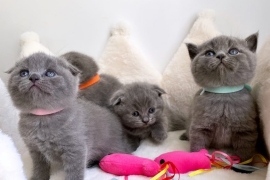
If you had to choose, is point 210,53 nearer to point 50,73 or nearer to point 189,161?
point 189,161

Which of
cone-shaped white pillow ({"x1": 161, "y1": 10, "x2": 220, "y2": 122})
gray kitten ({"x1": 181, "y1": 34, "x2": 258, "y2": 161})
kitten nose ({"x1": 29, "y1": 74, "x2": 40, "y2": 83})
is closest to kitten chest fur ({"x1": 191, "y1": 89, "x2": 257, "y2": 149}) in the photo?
gray kitten ({"x1": 181, "y1": 34, "x2": 258, "y2": 161})

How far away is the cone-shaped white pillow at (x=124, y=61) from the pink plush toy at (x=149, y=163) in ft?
1.92

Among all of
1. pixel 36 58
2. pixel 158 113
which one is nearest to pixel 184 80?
pixel 158 113

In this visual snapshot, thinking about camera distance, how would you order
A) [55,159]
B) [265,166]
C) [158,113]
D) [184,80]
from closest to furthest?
[55,159]
[265,166]
[158,113]
[184,80]

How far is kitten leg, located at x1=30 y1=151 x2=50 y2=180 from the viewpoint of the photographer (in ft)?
3.59

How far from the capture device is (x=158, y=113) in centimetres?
129

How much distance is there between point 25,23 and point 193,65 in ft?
2.93

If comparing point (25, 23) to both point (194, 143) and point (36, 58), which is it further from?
point (194, 143)

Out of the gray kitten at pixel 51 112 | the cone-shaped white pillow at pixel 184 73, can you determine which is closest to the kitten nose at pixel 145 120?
the gray kitten at pixel 51 112

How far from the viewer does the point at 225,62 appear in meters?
1.10

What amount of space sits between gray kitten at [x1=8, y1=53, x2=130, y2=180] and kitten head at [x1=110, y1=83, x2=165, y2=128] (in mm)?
206

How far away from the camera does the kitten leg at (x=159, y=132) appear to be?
1.29 meters

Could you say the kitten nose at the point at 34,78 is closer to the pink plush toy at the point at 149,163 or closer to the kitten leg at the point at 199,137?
the pink plush toy at the point at 149,163

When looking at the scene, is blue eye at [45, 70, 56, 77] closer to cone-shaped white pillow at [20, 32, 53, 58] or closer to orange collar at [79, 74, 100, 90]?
orange collar at [79, 74, 100, 90]
